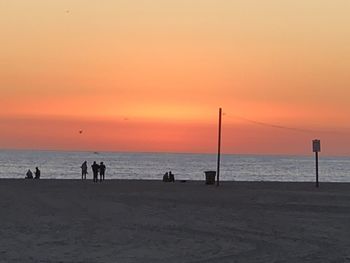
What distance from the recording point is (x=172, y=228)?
56.4 feet


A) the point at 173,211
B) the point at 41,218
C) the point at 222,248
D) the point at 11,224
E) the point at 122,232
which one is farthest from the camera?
the point at 173,211

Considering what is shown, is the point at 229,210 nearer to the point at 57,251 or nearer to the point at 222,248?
the point at 222,248

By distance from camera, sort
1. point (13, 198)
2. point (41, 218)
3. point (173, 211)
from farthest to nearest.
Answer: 1. point (13, 198)
2. point (173, 211)
3. point (41, 218)

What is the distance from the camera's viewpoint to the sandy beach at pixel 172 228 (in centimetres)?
1304

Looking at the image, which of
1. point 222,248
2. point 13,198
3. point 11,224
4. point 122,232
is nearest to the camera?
point 222,248

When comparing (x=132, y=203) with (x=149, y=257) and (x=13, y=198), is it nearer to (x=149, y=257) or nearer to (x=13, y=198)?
(x=13, y=198)

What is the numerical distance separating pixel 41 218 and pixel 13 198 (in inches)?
309

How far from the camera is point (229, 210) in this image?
22.5 m

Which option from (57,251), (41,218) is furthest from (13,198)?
(57,251)

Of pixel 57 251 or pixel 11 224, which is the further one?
pixel 11 224

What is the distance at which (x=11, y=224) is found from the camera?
17.9m

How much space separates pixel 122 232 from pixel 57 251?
3.24m

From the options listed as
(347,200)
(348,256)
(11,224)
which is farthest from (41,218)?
(347,200)

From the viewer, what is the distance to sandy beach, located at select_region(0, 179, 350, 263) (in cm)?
1304
